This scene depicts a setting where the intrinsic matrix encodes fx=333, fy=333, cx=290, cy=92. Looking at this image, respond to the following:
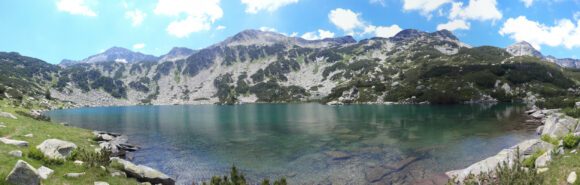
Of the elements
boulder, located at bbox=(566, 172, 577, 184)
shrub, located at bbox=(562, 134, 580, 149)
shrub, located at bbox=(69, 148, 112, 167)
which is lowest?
boulder, located at bbox=(566, 172, 577, 184)

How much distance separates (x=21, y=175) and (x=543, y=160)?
32303 mm

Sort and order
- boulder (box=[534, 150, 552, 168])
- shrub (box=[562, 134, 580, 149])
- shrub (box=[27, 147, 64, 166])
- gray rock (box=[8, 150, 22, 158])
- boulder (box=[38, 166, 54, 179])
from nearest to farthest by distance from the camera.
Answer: boulder (box=[38, 166, 54, 179]), gray rock (box=[8, 150, 22, 158]), shrub (box=[27, 147, 64, 166]), boulder (box=[534, 150, 552, 168]), shrub (box=[562, 134, 580, 149])

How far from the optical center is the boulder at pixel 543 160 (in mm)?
23750

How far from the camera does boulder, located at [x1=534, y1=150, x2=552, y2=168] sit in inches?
935

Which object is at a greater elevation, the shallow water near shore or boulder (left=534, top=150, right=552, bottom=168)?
boulder (left=534, top=150, right=552, bottom=168)

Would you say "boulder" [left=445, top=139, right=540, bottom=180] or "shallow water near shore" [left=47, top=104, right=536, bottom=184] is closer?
"boulder" [left=445, top=139, right=540, bottom=180]

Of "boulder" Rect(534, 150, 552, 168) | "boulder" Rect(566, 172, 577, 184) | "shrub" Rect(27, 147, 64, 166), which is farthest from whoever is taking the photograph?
"boulder" Rect(534, 150, 552, 168)

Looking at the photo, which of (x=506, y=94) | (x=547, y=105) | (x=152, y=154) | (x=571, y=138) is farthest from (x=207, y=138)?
(x=506, y=94)

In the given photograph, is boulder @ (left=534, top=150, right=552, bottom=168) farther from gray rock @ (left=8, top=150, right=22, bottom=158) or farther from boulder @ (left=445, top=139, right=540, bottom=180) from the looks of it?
gray rock @ (left=8, top=150, right=22, bottom=158)

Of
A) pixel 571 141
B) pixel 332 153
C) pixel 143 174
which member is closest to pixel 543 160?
pixel 571 141

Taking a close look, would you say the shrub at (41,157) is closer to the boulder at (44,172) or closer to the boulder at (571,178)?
the boulder at (44,172)

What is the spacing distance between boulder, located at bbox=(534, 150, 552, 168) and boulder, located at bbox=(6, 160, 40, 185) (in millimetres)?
31090

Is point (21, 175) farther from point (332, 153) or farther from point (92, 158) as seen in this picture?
point (332, 153)

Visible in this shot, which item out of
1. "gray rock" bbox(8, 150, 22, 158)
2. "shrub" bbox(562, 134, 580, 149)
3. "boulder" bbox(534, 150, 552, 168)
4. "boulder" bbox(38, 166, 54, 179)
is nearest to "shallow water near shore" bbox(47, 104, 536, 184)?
"boulder" bbox(534, 150, 552, 168)
